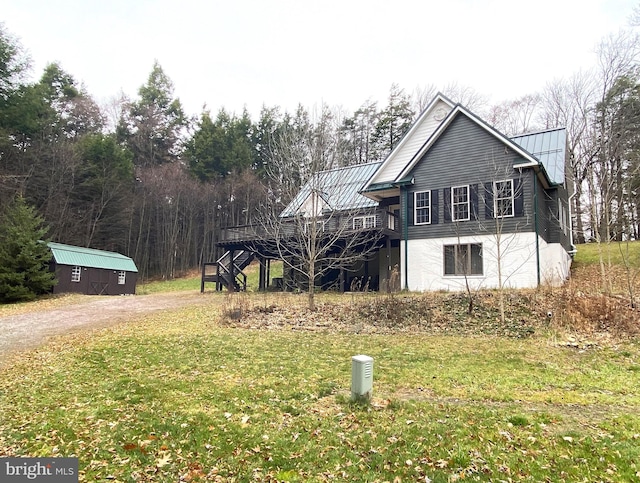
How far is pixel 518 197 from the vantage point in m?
15.8

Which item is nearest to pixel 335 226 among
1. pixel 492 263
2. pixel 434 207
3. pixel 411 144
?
pixel 434 207

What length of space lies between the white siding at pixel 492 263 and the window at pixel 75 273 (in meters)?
20.2

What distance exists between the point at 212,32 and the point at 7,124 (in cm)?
2042

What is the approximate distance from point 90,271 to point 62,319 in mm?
12382

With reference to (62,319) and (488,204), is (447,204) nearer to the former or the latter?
(488,204)

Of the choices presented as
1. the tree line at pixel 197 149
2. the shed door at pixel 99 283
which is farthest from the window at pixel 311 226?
the shed door at pixel 99 283

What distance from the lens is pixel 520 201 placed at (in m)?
15.9

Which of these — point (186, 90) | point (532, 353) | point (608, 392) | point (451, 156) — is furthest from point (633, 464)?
point (186, 90)

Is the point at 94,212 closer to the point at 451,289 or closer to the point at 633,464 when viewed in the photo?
the point at 451,289

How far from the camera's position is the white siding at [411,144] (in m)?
19.5

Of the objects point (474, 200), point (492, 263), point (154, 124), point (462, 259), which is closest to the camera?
point (492, 263)

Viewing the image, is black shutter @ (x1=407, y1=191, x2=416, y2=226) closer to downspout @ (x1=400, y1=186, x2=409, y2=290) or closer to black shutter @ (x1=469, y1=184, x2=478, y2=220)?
downspout @ (x1=400, y1=186, x2=409, y2=290)

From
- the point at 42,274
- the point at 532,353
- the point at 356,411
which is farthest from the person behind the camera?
the point at 42,274

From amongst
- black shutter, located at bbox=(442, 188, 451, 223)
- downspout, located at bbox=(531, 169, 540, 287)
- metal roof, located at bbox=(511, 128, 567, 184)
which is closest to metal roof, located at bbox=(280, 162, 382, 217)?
black shutter, located at bbox=(442, 188, 451, 223)
